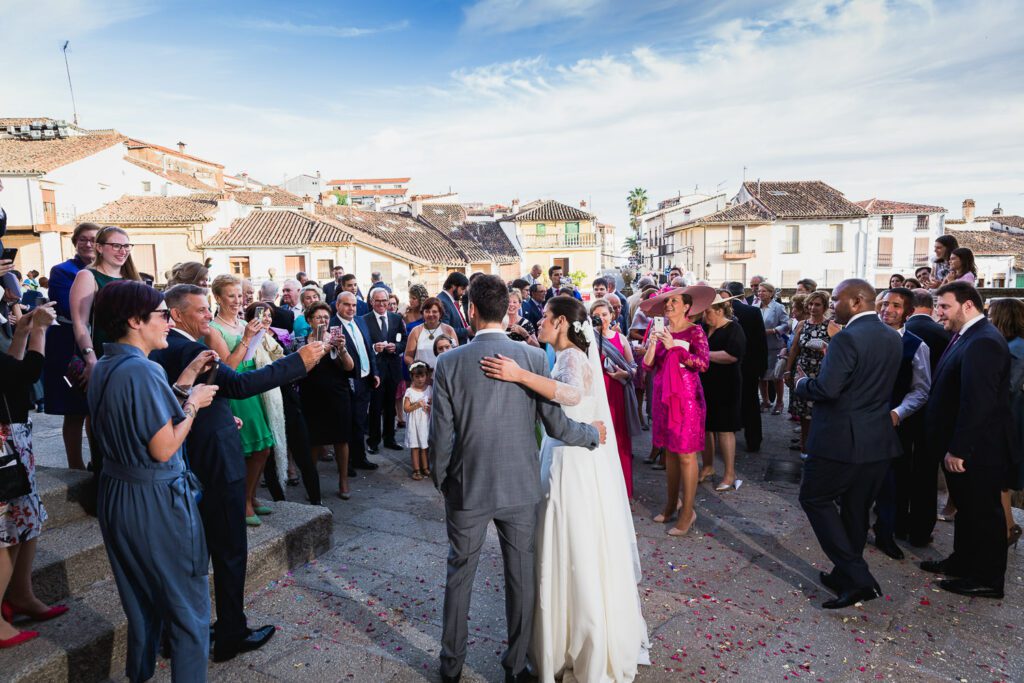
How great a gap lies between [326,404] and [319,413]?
0.34 feet

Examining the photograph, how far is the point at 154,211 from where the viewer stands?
30719mm

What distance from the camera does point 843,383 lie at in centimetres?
358

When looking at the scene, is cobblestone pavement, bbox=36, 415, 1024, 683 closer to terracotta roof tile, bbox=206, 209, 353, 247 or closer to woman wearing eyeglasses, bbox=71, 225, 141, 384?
woman wearing eyeglasses, bbox=71, 225, 141, 384

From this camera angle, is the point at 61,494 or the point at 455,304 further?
the point at 455,304

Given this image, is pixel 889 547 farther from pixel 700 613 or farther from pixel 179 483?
pixel 179 483

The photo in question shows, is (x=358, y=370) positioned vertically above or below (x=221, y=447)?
below

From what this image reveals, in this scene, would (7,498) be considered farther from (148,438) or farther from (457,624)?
(457,624)

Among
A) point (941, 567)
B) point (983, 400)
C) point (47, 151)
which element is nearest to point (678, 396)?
point (983, 400)

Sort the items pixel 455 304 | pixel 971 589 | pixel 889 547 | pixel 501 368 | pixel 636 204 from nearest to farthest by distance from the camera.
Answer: pixel 501 368 < pixel 971 589 < pixel 889 547 < pixel 455 304 < pixel 636 204

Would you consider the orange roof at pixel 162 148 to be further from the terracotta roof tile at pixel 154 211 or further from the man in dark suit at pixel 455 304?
the man in dark suit at pixel 455 304

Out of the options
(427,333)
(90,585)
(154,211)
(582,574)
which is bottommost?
(90,585)

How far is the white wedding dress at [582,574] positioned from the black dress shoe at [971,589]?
86.7 inches

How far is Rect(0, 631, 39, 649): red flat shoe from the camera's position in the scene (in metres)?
2.87

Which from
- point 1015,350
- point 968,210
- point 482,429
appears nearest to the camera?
point 482,429
